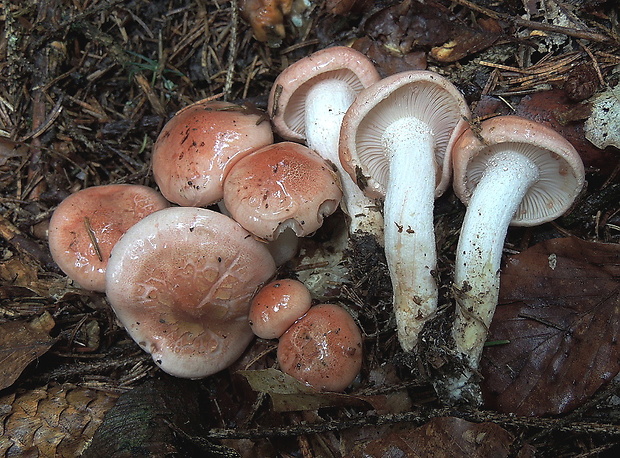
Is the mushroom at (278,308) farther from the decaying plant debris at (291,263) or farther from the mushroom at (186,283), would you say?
the decaying plant debris at (291,263)

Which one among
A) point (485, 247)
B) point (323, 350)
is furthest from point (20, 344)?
point (485, 247)

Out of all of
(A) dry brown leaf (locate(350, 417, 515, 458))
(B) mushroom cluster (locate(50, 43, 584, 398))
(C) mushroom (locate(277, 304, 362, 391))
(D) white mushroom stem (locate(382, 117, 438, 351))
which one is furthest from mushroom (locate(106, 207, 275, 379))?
(A) dry brown leaf (locate(350, 417, 515, 458))

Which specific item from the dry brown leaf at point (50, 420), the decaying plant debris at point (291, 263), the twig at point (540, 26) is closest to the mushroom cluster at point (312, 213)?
the decaying plant debris at point (291, 263)

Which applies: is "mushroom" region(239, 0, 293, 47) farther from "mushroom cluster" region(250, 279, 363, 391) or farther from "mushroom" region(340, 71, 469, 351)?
"mushroom cluster" region(250, 279, 363, 391)

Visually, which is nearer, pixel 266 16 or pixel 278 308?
pixel 278 308

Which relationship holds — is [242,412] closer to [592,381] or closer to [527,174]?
[592,381]

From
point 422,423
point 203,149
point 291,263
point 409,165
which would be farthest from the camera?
point 291,263

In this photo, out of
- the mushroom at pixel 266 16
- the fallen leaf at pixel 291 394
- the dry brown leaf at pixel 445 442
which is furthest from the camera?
the mushroom at pixel 266 16

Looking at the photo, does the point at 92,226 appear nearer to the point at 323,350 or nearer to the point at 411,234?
the point at 323,350
